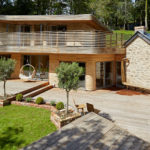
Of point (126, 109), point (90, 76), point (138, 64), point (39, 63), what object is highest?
point (39, 63)

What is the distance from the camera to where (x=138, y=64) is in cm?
1638

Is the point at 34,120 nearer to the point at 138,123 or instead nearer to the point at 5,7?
the point at 138,123

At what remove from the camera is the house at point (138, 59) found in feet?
51.0

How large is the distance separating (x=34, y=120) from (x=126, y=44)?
41.4 ft

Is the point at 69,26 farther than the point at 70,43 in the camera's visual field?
Yes

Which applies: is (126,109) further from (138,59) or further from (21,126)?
(138,59)

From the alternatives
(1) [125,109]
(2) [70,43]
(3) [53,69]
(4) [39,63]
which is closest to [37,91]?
(3) [53,69]

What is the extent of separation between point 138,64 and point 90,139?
1198cm

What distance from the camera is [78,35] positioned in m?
17.0

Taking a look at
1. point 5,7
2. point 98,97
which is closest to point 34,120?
point 98,97

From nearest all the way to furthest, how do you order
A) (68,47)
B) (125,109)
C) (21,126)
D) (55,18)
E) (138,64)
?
(21,126)
(125,109)
(68,47)
(138,64)
(55,18)

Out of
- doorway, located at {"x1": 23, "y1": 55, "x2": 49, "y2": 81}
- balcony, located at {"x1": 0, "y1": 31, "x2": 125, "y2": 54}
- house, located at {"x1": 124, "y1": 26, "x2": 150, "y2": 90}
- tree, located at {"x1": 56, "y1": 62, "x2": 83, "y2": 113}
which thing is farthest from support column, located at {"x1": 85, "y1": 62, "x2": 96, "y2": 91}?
tree, located at {"x1": 56, "y1": 62, "x2": 83, "y2": 113}

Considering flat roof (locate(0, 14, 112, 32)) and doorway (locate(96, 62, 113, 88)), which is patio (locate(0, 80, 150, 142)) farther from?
flat roof (locate(0, 14, 112, 32))

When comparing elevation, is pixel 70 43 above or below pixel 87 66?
above
